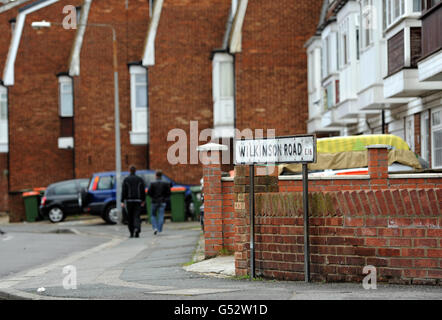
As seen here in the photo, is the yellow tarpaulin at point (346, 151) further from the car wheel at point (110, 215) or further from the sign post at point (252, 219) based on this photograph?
the car wheel at point (110, 215)

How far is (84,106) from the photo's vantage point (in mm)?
38562

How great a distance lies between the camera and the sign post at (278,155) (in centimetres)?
958

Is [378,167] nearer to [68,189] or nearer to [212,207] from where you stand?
[212,207]

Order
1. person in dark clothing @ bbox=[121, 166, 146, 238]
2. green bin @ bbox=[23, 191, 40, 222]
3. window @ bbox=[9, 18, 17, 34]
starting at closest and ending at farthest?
1. person in dark clothing @ bbox=[121, 166, 146, 238]
2. green bin @ bbox=[23, 191, 40, 222]
3. window @ bbox=[9, 18, 17, 34]

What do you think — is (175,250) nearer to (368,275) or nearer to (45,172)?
(368,275)

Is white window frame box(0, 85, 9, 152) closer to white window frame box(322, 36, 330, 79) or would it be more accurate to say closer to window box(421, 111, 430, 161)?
white window frame box(322, 36, 330, 79)

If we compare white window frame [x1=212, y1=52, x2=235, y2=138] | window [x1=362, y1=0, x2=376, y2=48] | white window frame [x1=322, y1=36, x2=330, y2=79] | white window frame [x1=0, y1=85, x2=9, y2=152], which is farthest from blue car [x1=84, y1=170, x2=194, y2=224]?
white window frame [x1=0, y1=85, x2=9, y2=152]

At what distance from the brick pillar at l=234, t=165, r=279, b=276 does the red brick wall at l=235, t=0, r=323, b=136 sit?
2205cm

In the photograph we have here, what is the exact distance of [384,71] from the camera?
871 inches

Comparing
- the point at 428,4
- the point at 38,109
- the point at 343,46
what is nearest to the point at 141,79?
the point at 38,109

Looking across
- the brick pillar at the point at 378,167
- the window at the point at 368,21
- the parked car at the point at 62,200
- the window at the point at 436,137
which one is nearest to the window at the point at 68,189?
the parked car at the point at 62,200

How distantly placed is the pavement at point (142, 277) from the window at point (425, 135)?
6682 mm

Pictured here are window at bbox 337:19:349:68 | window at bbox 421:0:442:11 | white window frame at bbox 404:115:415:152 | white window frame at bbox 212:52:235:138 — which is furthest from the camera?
white window frame at bbox 212:52:235:138

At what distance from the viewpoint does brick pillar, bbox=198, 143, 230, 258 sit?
1358 centimetres
